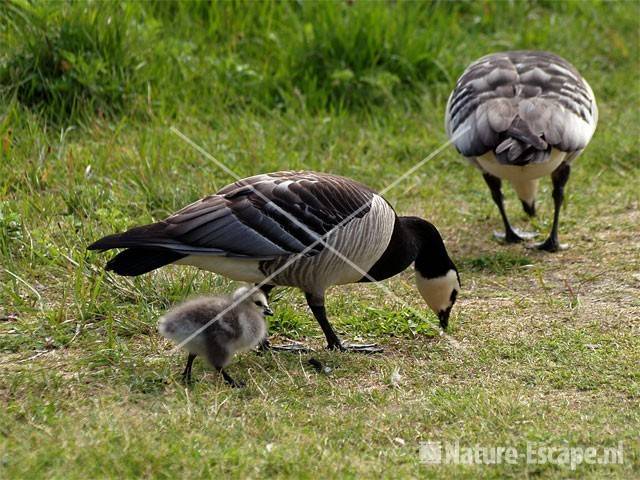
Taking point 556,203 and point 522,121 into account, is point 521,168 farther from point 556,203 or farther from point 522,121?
point 556,203

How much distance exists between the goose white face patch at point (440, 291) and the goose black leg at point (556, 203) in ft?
5.41

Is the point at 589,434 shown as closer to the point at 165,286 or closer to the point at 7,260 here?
the point at 165,286

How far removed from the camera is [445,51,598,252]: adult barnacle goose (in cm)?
677

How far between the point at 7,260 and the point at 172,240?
5.11 feet

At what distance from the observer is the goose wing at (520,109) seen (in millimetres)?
6746

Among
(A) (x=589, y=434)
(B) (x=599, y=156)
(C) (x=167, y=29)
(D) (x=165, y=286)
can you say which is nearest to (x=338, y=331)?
(D) (x=165, y=286)

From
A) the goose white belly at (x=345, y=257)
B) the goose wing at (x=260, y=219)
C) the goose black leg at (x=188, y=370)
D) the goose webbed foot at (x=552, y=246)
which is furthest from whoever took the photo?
the goose webbed foot at (x=552, y=246)

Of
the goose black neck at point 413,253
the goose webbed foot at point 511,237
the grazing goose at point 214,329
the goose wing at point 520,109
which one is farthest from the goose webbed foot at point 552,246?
the grazing goose at point 214,329

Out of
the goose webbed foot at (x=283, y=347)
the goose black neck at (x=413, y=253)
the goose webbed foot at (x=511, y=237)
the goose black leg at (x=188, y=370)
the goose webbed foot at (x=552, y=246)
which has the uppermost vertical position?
the goose black leg at (x=188, y=370)

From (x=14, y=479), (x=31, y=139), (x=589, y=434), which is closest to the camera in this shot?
(x=14, y=479)

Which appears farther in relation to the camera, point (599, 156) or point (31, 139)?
point (599, 156)

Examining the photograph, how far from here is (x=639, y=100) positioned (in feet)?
33.0

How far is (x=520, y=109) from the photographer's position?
22.7 ft

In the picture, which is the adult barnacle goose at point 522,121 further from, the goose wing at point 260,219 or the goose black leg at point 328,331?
the goose black leg at point 328,331
